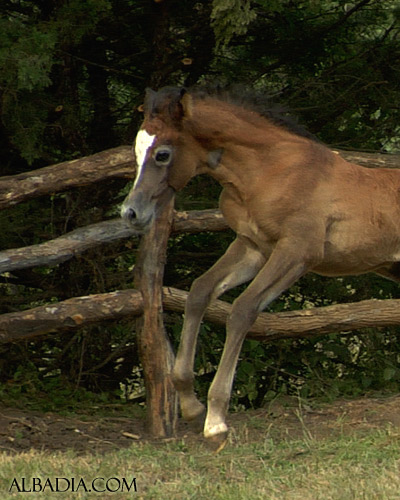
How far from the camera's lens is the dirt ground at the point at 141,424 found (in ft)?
23.0

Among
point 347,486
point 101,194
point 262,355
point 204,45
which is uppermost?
point 204,45

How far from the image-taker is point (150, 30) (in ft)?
29.9

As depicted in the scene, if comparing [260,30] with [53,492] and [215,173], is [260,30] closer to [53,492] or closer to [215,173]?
A: [215,173]

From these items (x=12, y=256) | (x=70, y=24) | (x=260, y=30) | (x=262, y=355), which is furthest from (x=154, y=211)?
(x=260, y=30)

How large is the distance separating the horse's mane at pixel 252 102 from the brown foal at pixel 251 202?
0.02 metres

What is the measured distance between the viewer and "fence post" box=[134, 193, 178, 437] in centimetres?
726

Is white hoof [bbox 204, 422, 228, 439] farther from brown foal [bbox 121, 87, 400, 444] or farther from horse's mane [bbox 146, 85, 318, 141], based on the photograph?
horse's mane [bbox 146, 85, 318, 141]

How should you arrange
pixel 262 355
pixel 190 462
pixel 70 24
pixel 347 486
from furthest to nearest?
pixel 262 355 < pixel 70 24 < pixel 190 462 < pixel 347 486

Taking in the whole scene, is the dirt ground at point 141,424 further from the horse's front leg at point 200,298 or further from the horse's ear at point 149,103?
the horse's ear at point 149,103

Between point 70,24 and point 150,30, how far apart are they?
168cm

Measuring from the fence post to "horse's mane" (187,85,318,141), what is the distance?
1.50m

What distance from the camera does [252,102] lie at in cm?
602

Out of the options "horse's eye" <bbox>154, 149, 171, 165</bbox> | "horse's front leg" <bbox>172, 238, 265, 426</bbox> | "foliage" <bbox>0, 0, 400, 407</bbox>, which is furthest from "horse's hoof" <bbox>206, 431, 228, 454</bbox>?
"foliage" <bbox>0, 0, 400, 407</bbox>

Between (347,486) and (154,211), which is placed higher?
(154,211)
